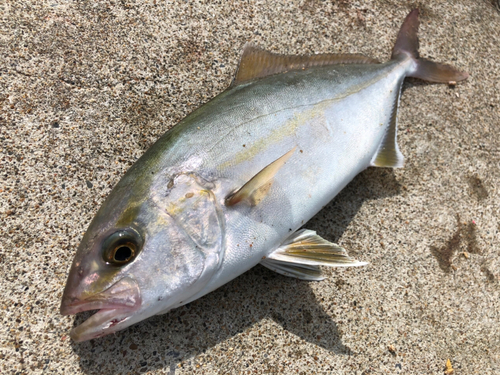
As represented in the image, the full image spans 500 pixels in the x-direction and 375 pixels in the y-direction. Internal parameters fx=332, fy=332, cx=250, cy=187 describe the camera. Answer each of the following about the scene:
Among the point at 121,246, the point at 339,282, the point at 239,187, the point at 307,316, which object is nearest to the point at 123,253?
the point at 121,246

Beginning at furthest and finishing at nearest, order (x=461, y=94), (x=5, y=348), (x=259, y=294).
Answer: (x=461, y=94) → (x=259, y=294) → (x=5, y=348)

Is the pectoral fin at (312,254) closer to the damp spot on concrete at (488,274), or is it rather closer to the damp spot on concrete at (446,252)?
the damp spot on concrete at (446,252)

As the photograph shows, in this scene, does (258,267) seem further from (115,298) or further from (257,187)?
(115,298)

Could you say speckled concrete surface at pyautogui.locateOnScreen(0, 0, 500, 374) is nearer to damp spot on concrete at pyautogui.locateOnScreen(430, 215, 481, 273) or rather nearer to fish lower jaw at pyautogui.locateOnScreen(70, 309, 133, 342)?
damp spot on concrete at pyautogui.locateOnScreen(430, 215, 481, 273)

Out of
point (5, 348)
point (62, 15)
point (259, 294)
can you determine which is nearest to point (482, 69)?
point (259, 294)

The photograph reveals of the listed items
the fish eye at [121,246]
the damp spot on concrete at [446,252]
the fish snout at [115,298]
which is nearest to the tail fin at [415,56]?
the damp spot on concrete at [446,252]

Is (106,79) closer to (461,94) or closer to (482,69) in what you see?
(461,94)
